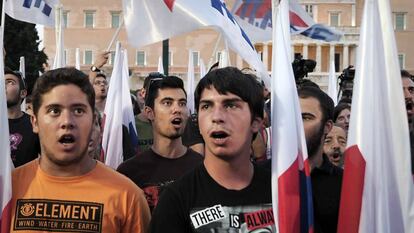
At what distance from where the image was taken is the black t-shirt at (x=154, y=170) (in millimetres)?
3793

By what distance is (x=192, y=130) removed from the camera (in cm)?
561

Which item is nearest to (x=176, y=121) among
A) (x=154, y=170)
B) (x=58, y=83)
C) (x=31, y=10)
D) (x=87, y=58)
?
(x=154, y=170)

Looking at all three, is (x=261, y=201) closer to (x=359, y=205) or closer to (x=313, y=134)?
(x=359, y=205)

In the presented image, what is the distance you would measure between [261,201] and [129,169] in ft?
4.06

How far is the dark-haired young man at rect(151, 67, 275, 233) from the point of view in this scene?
2.66 m

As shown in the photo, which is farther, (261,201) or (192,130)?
(192,130)

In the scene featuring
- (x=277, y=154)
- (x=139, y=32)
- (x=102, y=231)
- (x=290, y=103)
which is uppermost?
(x=139, y=32)

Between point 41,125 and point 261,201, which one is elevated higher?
point 41,125

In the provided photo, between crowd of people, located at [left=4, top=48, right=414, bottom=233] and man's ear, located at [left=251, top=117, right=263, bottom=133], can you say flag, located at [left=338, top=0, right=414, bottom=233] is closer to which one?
crowd of people, located at [left=4, top=48, right=414, bottom=233]

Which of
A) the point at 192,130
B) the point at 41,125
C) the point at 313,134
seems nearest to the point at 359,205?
the point at 313,134

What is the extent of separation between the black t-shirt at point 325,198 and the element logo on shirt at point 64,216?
909 millimetres

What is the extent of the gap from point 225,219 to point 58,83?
2.90 ft

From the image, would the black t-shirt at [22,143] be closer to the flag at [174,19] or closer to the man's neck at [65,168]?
the flag at [174,19]

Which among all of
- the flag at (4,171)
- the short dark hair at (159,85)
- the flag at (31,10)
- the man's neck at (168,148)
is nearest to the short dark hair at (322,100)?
the man's neck at (168,148)
